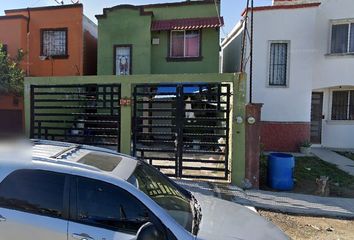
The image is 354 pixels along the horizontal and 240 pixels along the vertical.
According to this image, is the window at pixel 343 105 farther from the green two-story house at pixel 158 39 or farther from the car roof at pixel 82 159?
the car roof at pixel 82 159

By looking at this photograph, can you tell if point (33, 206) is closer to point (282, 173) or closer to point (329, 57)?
point (282, 173)

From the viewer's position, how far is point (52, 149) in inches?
131

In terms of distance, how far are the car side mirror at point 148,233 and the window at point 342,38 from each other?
43.7 ft

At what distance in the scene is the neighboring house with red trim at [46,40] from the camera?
15.0 meters

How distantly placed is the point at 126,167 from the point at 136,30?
12.3 m

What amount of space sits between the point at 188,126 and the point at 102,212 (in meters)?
5.23

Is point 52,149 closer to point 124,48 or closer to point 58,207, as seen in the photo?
point 58,207

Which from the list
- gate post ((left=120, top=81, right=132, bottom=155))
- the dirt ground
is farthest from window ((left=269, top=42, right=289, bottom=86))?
the dirt ground

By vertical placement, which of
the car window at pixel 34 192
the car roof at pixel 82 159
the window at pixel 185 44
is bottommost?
the car window at pixel 34 192

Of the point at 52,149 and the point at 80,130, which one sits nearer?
the point at 52,149

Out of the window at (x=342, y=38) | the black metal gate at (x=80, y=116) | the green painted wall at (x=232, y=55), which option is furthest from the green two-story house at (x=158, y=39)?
the black metal gate at (x=80, y=116)

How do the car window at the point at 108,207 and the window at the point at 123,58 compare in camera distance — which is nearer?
the car window at the point at 108,207

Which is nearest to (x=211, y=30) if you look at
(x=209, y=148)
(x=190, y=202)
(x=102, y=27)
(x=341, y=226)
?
(x=102, y=27)

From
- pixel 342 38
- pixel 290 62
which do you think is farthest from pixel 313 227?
pixel 342 38
